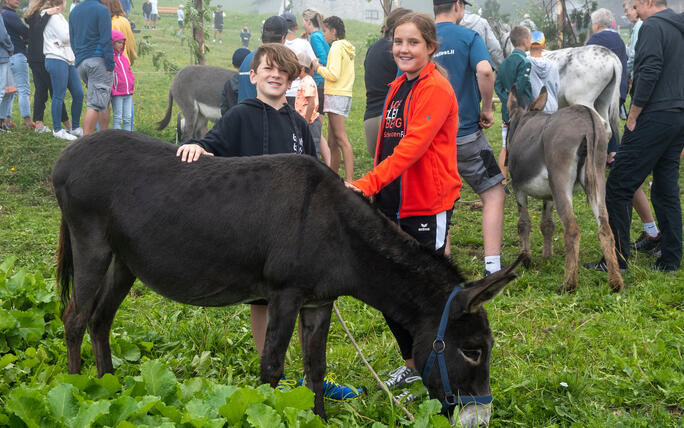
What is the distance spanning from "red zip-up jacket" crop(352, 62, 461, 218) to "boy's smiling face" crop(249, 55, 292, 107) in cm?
67

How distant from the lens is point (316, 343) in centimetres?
333

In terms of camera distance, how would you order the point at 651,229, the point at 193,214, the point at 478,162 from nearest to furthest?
1. the point at 193,214
2. the point at 478,162
3. the point at 651,229

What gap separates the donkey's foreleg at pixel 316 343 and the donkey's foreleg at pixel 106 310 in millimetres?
1082

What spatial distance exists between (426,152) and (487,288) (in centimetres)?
116

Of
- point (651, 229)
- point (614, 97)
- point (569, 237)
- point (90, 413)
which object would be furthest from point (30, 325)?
point (614, 97)

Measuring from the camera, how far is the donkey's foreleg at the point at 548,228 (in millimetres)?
6238

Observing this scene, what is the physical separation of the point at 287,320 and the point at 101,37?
265 inches

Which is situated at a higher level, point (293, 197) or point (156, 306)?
point (293, 197)

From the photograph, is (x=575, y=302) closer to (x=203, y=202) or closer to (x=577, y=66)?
(x=203, y=202)

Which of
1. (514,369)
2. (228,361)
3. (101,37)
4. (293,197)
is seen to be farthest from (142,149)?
(101,37)

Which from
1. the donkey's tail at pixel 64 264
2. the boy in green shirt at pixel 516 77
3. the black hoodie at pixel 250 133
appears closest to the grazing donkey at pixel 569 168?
the boy in green shirt at pixel 516 77

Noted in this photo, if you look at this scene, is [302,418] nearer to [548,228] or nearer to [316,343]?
[316,343]

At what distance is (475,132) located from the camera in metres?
5.32

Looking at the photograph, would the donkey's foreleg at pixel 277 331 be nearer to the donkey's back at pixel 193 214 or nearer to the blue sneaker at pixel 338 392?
the donkey's back at pixel 193 214
